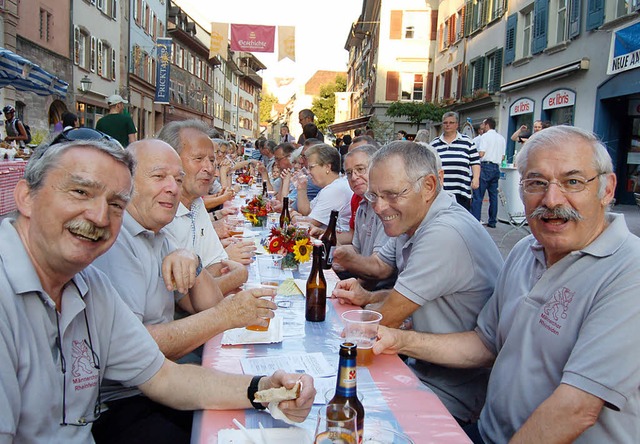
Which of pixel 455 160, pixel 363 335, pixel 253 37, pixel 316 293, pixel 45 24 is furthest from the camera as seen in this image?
pixel 45 24

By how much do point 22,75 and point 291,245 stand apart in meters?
9.94

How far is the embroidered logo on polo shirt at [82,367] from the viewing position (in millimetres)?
1655

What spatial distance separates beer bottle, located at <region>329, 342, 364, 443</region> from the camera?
56.6 inches

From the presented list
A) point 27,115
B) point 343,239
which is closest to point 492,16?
point 27,115

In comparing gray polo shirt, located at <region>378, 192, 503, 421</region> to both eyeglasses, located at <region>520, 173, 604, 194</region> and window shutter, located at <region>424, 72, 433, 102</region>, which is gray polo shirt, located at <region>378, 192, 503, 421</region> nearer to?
eyeglasses, located at <region>520, 173, 604, 194</region>

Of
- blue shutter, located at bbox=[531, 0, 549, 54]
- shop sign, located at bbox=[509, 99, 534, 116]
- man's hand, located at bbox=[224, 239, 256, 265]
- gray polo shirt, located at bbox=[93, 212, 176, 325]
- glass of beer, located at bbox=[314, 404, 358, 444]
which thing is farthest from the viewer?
shop sign, located at bbox=[509, 99, 534, 116]

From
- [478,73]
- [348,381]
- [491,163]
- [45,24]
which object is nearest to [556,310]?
[348,381]

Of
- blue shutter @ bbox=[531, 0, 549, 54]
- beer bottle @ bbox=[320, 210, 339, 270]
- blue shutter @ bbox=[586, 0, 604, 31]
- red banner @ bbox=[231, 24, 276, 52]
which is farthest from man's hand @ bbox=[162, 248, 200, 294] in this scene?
blue shutter @ bbox=[531, 0, 549, 54]

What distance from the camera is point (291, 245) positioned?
3564 mm

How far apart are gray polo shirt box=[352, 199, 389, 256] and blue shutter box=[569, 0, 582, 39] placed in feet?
38.2

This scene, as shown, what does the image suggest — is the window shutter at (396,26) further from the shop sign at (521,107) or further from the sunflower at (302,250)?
the sunflower at (302,250)

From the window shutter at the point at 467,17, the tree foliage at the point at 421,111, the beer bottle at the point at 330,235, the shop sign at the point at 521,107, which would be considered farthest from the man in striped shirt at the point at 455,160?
the tree foliage at the point at 421,111

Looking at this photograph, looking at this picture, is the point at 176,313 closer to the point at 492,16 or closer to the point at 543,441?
the point at 543,441

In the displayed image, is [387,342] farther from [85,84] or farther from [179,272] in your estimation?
[85,84]
